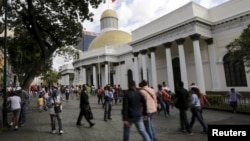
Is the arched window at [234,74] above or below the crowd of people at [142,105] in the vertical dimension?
above

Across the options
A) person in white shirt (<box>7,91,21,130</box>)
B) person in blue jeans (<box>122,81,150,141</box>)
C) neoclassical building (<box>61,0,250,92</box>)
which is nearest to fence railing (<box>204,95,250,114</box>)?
neoclassical building (<box>61,0,250,92</box>)

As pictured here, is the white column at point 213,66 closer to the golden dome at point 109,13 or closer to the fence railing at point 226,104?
the fence railing at point 226,104

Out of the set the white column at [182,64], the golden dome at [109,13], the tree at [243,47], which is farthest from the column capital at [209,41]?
the golden dome at [109,13]

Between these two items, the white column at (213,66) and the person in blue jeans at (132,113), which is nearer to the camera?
the person in blue jeans at (132,113)

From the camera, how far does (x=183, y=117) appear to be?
7.80 m

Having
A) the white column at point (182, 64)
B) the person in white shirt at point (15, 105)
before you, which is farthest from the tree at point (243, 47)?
the person in white shirt at point (15, 105)

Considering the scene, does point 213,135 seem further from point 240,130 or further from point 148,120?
point 148,120

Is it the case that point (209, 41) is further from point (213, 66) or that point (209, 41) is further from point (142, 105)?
point (142, 105)

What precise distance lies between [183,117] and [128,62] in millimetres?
32833

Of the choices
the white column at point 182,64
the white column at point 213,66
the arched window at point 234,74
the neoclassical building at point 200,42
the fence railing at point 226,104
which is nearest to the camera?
the fence railing at point 226,104

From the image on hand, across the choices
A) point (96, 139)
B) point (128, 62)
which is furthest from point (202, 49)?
point (96, 139)

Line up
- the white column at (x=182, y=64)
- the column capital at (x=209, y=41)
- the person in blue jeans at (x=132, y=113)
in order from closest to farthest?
the person in blue jeans at (x=132, y=113) < the white column at (x=182, y=64) < the column capital at (x=209, y=41)

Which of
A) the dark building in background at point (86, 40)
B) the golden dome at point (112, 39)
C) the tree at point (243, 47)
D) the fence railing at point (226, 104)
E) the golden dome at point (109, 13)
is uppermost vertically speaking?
the dark building in background at point (86, 40)

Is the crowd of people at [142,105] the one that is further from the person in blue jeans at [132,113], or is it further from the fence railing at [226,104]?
the fence railing at [226,104]
